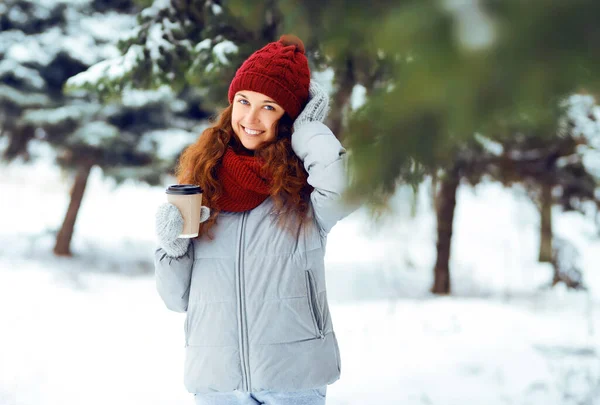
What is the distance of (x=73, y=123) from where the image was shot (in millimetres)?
7492

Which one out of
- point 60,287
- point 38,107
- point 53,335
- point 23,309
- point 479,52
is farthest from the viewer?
point 38,107

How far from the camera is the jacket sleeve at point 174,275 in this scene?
1.92 metres

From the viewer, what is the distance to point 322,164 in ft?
5.94

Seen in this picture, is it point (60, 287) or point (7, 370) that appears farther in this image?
point (60, 287)

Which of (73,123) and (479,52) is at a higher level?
(73,123)

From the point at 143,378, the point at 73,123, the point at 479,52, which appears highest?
the point at 73,123

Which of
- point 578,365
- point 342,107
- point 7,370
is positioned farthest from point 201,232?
point 578,365

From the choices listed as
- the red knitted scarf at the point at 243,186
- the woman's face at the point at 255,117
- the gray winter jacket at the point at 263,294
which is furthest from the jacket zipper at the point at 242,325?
the woman's face at the point at 255,117

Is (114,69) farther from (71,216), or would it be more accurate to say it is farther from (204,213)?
(71,216)

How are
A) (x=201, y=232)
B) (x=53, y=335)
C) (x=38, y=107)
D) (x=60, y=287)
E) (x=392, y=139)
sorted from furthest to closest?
(x=38, y=107), (x=60, y=287), (x=53, y=335), (x=201, y=232), (x=392, y=139)

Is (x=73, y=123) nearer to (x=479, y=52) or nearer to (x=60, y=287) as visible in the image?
(x=60, y=287)

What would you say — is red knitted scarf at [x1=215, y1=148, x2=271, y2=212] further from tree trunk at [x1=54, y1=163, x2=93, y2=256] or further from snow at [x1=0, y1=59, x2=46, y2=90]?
tree trunk at [x1=54, y1=163, x2=93, y2=256]

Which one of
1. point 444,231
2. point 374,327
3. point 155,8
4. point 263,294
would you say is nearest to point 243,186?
point 263,294

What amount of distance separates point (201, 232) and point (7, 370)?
9.91 feet
